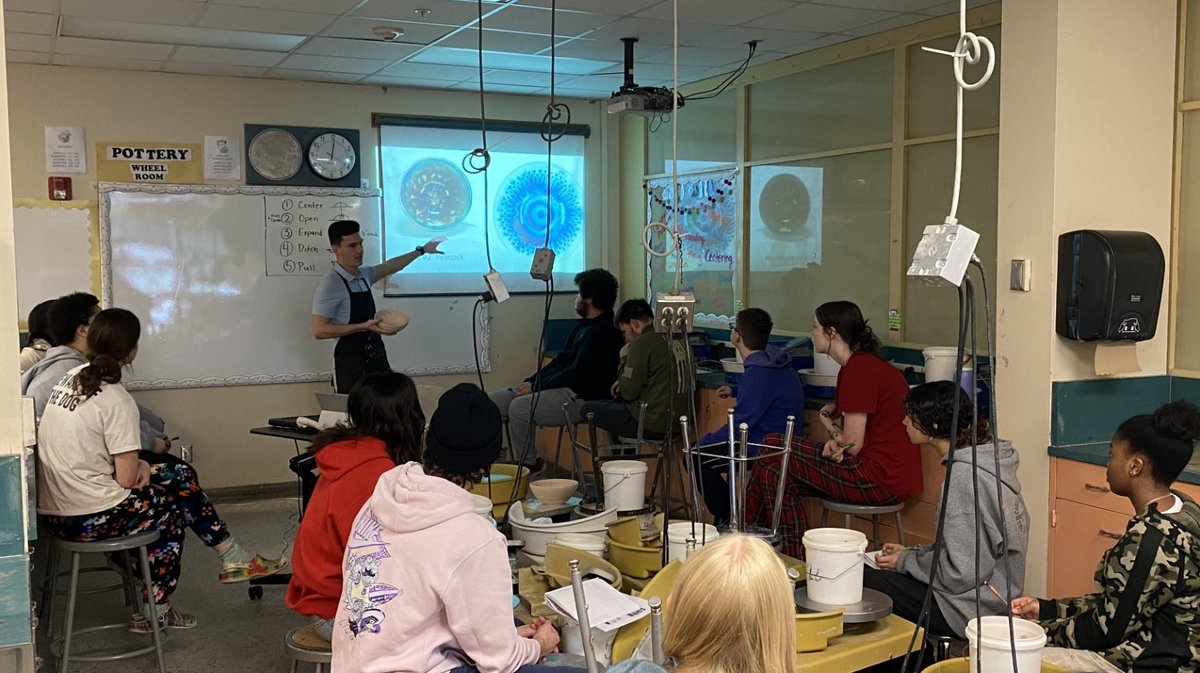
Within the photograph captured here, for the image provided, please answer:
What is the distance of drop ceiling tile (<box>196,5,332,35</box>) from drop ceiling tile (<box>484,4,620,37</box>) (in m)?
0.75

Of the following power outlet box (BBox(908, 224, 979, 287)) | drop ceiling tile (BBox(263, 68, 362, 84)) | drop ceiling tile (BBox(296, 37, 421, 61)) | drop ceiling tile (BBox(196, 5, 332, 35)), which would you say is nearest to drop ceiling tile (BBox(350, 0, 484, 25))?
drop ceiling tile (BBox(196, 5, 332, 35))

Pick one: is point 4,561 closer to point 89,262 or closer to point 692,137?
point 89,262

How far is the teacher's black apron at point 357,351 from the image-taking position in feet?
17.9

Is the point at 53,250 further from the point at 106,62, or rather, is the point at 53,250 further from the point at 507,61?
the point at 507,61

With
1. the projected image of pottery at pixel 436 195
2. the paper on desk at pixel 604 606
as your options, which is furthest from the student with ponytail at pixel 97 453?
the projected image of pottery at pixel 436 195

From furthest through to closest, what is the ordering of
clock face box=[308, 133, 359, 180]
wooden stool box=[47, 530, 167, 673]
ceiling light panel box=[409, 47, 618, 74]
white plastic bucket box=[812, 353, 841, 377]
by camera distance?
clock face box=[308, 133, 359, 180] → ceiling light panel box=[409, 47, 618, 74] → white plastic bucket box=[812, 353, 841, 377] → wooden stool box=[47, 530, 167, 673]

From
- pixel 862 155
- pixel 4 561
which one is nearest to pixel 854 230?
pixel 862 155

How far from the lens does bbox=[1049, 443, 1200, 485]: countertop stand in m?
2.92

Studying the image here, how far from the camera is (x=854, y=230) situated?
16.4 ft

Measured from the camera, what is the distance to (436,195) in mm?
6328

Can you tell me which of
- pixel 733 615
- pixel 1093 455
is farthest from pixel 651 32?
pixel 733 615

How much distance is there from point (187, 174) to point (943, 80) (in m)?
4.02

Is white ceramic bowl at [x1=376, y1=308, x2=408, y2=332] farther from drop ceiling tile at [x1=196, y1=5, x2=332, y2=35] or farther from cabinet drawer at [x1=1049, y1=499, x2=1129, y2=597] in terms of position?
cabinet drawer at [x1=1049, y1=499, x2=1129, y2=597]

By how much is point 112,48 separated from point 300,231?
1.42 m
